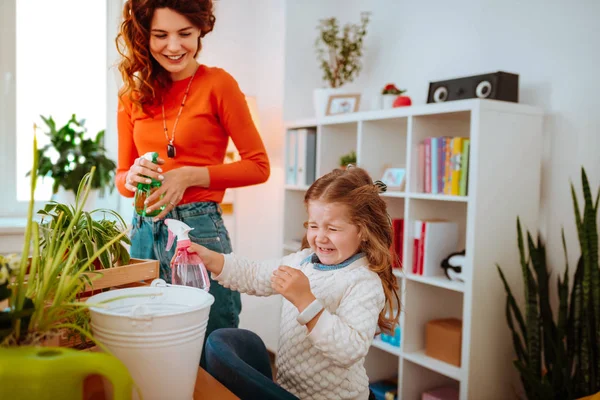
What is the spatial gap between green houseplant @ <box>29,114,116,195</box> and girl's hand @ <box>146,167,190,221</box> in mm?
1809

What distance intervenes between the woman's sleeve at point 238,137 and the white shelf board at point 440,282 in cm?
116

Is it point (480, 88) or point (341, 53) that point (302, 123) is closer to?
point (341, 53)

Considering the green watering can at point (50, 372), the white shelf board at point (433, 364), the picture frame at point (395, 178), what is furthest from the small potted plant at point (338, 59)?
the green watering can at point (50, 372)

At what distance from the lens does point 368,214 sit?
1.34 meters

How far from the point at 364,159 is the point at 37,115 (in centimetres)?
197

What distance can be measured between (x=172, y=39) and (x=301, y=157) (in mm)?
1823

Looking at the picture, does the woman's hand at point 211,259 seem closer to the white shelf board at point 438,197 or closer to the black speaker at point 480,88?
the white shelf board at point 438,197

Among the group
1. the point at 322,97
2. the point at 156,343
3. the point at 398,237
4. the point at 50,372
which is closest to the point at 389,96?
the point at 322,97

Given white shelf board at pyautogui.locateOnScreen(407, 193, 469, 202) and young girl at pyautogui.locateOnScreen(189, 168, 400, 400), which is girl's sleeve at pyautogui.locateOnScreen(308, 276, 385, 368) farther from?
white shelf board at pyautogui.locateOnScreen(407, 193, 469, 202)

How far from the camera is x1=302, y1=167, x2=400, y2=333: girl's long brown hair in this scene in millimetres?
1320

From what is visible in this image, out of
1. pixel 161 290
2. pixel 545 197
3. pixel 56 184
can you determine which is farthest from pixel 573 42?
pixel 56 184

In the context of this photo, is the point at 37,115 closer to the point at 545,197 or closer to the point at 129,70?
the point at 129,70

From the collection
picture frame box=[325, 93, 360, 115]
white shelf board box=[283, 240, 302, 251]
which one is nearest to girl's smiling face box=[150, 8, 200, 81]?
picture frame box=[325, 93, 360, 115]

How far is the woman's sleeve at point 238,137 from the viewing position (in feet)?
5.08
